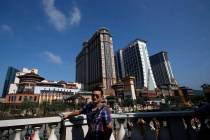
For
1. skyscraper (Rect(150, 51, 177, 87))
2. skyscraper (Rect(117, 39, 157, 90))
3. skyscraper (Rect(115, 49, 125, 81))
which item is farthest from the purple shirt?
skyscraper (Rect(150, 51, 177, 87))

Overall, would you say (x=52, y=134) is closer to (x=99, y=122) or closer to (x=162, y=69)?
(x=99, y=122)

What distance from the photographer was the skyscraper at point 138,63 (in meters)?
103

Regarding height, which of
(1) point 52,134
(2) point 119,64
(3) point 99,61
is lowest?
(1) point 52,134

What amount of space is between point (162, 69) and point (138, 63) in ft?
100

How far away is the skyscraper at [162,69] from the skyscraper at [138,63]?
24.3 meters

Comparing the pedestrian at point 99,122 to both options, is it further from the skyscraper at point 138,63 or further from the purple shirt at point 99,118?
the skyscraper at point 138,63

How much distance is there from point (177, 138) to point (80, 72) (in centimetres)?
12519

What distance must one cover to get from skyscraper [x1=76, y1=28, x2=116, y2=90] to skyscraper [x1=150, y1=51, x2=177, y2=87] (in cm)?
5218

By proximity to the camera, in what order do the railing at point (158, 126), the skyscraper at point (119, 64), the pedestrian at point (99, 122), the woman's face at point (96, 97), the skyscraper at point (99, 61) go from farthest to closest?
the skyscraper at point (119, 64), the skyscraper at point (99, 61), the railing at point (158, 126), the woman's face at point (96, 97), the pedestrian at point (99, 122)

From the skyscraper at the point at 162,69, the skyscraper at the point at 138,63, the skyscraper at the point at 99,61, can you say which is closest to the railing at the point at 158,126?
the skyscraper at the point at 99,61

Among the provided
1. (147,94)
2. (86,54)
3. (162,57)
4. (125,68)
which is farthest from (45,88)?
(162,57)

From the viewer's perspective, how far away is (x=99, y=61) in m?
95.6

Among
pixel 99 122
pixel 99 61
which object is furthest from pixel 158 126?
pixel 99 61

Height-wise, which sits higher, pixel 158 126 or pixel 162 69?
pixel 162 69
